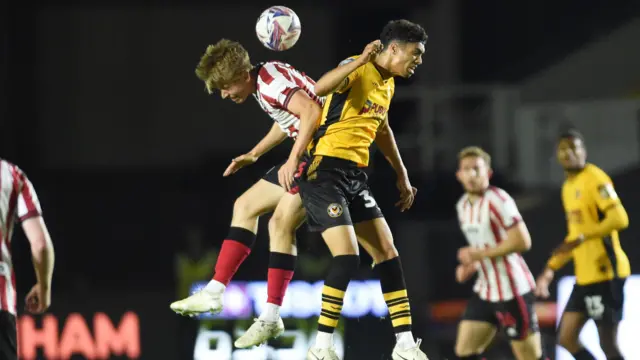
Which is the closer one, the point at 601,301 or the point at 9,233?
the point at 9,233

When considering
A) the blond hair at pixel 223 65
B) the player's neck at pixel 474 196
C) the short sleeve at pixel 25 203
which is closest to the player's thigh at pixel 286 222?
the blond hair at pixel 223 65

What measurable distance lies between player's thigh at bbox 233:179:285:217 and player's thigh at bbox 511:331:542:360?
224 cm

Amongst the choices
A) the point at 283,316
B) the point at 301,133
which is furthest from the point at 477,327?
the point at 283,316

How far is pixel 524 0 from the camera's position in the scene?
11195 millimetres

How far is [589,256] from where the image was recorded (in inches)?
273

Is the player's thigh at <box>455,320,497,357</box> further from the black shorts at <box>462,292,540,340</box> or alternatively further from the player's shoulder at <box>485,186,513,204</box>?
the player's shoulder at <box>485,186,513,204</box>

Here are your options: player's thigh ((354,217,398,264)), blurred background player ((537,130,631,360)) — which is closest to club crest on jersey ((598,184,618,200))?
blurred background player ((537,130,631,360))

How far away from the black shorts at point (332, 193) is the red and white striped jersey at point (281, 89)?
0.30 metres

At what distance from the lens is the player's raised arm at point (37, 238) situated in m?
3.84

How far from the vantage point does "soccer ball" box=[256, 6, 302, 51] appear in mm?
5176

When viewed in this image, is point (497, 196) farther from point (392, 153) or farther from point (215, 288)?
point (215, 288)

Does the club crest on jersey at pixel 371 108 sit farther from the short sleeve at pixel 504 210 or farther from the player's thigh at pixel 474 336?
the player's thigh at pixel 474 336

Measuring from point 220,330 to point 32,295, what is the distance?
17.6 feet

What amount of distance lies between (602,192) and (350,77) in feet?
8.92
